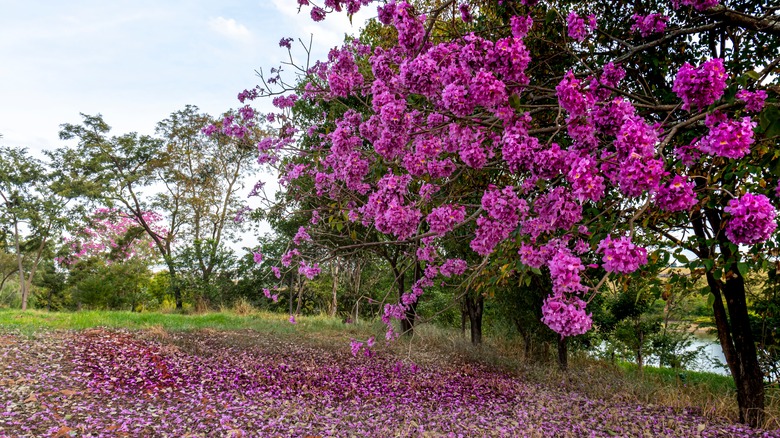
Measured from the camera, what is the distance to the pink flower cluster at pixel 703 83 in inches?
93.3

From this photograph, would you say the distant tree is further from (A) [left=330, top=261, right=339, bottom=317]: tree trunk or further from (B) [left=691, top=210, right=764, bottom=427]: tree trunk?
(B) [left=691, top=210, right=764, bottom=427]: tree trunk

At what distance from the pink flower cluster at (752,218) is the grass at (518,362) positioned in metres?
2.73

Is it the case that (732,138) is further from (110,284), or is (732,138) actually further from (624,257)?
(110,284)

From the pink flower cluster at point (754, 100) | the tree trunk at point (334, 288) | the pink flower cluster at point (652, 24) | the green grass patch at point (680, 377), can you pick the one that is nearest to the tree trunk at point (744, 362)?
the green grass patch at point (680, 377)

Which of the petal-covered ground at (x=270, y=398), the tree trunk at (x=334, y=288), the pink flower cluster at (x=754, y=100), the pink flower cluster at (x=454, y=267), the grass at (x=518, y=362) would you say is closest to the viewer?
the pink flower cluster at (x=754, y=100)

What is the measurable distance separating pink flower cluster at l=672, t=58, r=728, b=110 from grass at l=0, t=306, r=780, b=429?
2.94 m

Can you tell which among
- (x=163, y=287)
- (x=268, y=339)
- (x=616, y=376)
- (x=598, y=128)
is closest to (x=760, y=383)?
(x=616, y=376)

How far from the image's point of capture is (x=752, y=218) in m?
2.26

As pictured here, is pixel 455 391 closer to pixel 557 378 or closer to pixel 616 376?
pixel 557 378

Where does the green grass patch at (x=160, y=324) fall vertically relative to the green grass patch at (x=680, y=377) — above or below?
above

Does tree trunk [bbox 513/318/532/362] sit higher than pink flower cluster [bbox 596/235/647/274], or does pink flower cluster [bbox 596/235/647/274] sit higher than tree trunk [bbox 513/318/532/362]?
pink flower cluster [bbox 596/235/647/274]

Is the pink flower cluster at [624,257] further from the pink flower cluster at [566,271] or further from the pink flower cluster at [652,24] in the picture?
the pink flower cluster at [652,24]

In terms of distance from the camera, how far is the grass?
6.60m

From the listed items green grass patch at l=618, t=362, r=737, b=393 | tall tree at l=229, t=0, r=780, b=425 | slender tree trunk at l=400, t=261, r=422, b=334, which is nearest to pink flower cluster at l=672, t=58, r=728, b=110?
tall tree at l=229, t=0, r=780, b=425
